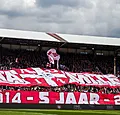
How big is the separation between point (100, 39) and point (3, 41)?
684 inches

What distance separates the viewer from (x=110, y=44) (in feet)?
198

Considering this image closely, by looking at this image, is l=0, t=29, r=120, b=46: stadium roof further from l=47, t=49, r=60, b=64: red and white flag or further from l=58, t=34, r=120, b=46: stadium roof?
l=47, t=49, r=60, b=64: red and white flag

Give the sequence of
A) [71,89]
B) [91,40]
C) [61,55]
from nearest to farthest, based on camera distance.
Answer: [71,89], [61,55], [91,40]

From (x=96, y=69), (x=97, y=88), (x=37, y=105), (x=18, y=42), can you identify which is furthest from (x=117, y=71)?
(x=37, y=105)

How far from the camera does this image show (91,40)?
61812 millimetres

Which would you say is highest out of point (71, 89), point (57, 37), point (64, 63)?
point (57, 37)

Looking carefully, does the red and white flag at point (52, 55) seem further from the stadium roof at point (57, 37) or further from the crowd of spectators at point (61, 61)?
the stadium roof at point (57, 37)

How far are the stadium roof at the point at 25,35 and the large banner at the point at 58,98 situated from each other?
10.4 m

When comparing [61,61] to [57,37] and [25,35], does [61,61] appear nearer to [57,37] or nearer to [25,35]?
[57,37]

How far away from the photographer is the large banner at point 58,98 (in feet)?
149

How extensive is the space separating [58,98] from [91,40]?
16.8 metres

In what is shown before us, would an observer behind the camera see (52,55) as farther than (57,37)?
No

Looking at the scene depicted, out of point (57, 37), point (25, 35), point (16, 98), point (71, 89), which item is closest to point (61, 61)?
point (57, 37)

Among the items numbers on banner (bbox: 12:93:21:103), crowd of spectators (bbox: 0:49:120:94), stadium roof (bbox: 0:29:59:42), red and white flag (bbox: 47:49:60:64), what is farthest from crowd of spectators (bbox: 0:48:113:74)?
numbers on banner (bbox: 12:93:21:103)
